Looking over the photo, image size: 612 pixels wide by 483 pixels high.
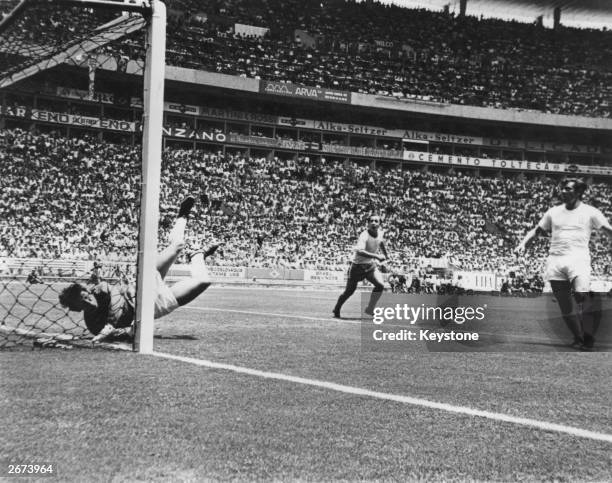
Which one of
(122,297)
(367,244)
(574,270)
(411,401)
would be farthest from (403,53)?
(411,401)

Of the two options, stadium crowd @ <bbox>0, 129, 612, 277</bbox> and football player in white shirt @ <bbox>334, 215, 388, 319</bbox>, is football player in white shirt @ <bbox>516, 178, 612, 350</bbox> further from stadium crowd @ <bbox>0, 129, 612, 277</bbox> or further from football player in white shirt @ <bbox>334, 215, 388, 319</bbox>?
stadium crowd @ <bbox>0, 129, 612, 277</bbox>

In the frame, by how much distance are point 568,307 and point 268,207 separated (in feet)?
102

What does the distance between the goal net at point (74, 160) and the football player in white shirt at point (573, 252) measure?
4.26m

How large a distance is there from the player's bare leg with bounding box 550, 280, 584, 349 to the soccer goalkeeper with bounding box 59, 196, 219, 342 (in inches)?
156

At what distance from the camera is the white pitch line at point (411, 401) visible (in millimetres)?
3525

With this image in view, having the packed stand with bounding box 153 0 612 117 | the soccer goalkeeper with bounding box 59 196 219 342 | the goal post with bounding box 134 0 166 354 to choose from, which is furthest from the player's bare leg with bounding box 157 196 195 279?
the packed stand with bounding box 153 0 612 117

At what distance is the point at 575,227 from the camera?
24.6 feet

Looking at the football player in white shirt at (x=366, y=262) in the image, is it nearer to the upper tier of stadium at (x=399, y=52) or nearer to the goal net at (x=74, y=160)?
the goal net at (x=74, y=160)

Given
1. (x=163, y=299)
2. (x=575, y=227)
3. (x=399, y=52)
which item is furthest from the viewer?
(x=399, y=52)

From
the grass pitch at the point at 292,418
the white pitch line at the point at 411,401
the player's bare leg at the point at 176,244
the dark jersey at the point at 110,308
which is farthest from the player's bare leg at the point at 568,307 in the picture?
the dark jersey at the point at 110,308

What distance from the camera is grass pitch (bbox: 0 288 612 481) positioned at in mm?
2799

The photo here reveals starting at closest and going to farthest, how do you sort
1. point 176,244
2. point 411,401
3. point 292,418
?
point 292,418 < point 411,401 < point 176,244

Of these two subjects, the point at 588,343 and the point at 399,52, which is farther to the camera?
the point at 399,52

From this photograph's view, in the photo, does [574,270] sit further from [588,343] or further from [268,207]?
[268,207]
